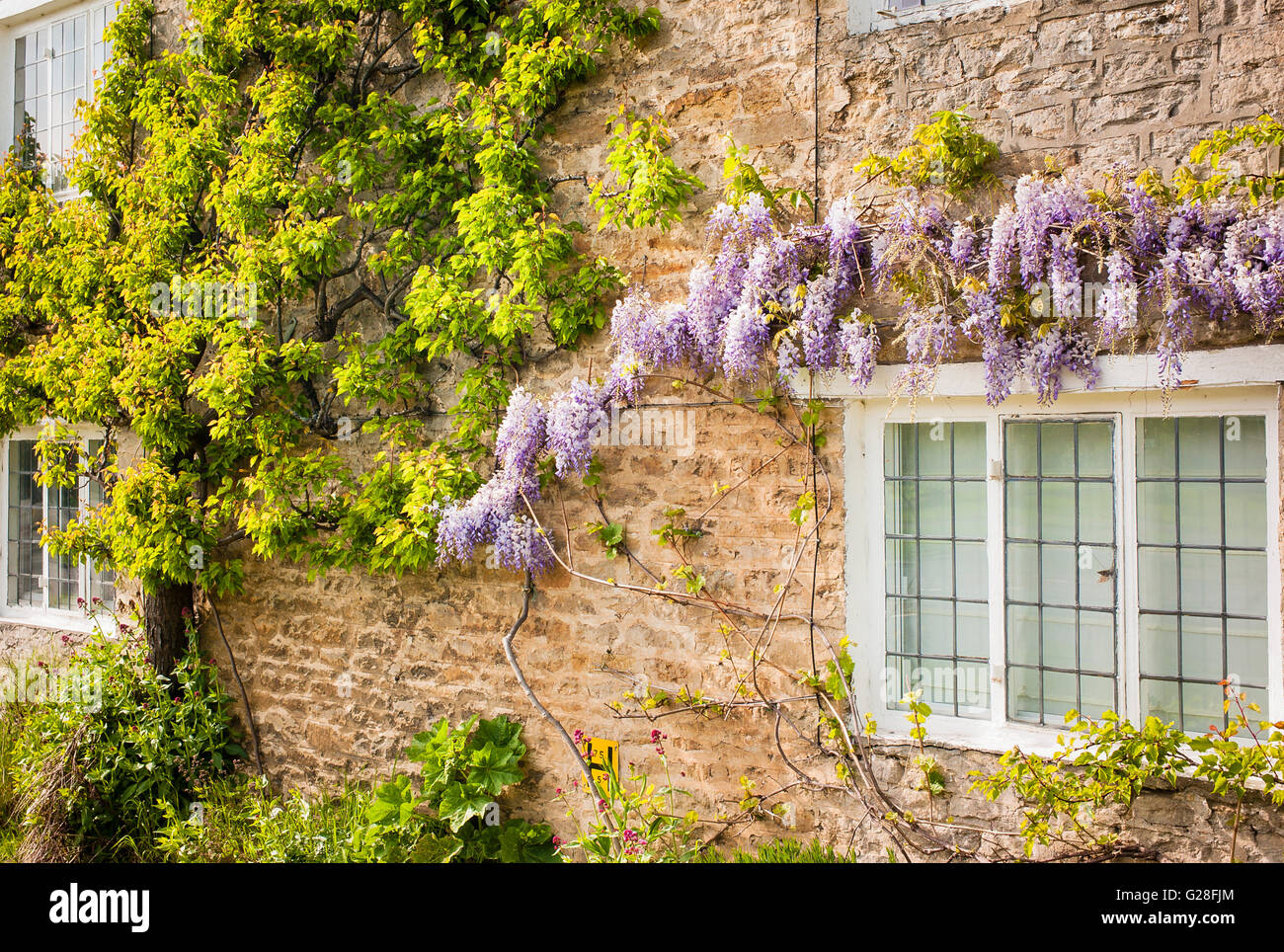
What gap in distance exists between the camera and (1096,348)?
3342mm

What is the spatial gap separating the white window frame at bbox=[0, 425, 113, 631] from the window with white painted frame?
219 inches

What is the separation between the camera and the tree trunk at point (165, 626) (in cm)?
579

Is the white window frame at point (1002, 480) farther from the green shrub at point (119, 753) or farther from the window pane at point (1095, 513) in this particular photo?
the green shrub at point (119, 753)

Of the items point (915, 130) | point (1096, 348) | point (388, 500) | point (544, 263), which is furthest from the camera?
point (388, 500)

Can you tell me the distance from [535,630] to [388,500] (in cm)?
107

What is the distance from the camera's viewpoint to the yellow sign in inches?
172

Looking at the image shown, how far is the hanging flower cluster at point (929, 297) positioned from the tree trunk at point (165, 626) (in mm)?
2597

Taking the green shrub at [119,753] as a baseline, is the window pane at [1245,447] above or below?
above

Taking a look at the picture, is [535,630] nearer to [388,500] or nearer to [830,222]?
[388,500]

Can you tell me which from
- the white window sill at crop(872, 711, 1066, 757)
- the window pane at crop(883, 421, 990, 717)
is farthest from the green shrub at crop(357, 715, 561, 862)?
the window pane at crop(883, 421, 990, 717)

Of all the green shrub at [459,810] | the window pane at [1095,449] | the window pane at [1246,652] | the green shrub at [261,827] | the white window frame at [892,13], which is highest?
the white window frame at [892,13]

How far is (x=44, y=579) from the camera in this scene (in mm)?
6977

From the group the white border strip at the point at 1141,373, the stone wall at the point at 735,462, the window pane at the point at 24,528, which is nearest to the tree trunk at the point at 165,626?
the stone wall at the point at 735,462

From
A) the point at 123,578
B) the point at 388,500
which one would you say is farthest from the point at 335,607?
the point at 123,578
